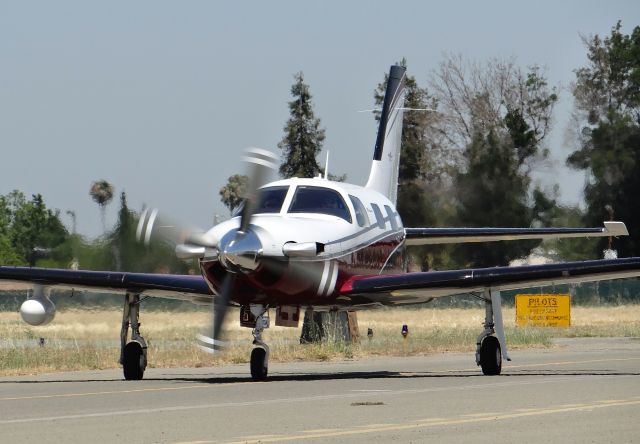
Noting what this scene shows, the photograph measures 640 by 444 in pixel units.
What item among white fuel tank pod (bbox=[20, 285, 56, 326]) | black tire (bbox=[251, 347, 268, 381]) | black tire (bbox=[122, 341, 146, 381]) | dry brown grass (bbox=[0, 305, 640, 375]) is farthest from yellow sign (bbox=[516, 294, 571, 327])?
black tire (bbox=[251, 347, 268, 381])

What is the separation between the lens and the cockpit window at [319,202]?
74.4 ft

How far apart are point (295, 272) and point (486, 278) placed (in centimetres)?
341

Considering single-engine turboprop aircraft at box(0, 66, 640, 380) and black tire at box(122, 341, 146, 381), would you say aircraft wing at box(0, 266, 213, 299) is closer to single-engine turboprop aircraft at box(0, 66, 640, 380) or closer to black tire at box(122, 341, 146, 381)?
single-engine turboprop aircraft at box(0, 66, 640, 380)

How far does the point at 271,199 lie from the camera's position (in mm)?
22562

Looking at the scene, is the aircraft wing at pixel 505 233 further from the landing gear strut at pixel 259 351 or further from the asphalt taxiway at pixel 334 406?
the landing gear strut at pixel 259 351

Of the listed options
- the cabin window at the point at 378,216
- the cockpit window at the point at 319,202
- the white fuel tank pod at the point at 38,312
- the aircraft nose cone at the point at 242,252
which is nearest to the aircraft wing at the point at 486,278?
the cockpit window at the point at 319,202

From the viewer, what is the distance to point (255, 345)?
75.3ft

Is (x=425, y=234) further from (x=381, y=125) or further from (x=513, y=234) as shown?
(x=381, y=125)

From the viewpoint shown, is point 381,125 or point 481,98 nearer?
point 381,125

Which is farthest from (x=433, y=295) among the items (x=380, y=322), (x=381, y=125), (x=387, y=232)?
(x=380, y=322)

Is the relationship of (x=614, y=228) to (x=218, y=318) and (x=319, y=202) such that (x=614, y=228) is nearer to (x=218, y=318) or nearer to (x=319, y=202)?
(x=319, y=202)

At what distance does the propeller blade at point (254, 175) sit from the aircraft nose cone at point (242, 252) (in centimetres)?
16

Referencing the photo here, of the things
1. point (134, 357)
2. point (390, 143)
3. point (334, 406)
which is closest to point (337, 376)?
point (134, 357)

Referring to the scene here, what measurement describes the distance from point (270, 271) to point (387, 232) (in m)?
5.16
